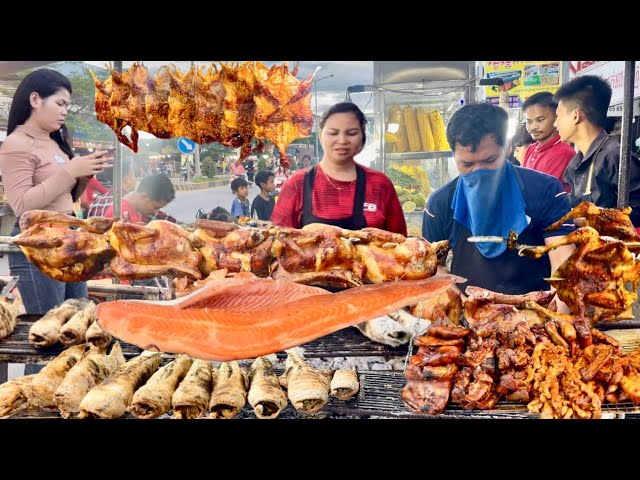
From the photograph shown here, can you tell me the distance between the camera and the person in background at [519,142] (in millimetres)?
3617

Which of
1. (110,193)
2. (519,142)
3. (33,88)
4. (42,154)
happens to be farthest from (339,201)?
(33,88)

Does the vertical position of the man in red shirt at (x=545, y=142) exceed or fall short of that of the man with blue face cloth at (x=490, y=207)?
it exceeds it

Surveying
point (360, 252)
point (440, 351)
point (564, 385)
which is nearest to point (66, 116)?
point (360, 252)

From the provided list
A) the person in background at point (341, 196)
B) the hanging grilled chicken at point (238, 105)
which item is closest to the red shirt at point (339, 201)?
the person in background at point (341, 196)

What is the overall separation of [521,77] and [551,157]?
553 millimetres

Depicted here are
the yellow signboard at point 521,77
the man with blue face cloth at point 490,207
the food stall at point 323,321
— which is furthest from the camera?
the man with blue face cloth at point 490,207

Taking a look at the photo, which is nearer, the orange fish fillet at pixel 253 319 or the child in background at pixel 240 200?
Answer: the orange fish fillet at pixel 253 319

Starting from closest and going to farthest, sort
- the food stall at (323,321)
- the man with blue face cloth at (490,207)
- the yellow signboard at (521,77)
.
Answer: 1. the food stall at (323,321)
2. the yellow signboard at (521,77)
3. the man with blue face cloth at (490,207)

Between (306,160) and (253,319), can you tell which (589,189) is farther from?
(253,319)

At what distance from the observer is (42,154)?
3.61 meters

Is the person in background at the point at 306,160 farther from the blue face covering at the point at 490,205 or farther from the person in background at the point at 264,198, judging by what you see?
the blue face covering at the point at 490,205

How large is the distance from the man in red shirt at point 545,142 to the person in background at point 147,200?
2297mm

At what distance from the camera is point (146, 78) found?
137 inches

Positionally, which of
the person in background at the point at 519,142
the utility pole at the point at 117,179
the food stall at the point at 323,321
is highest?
the person in background at the point at 519,142
